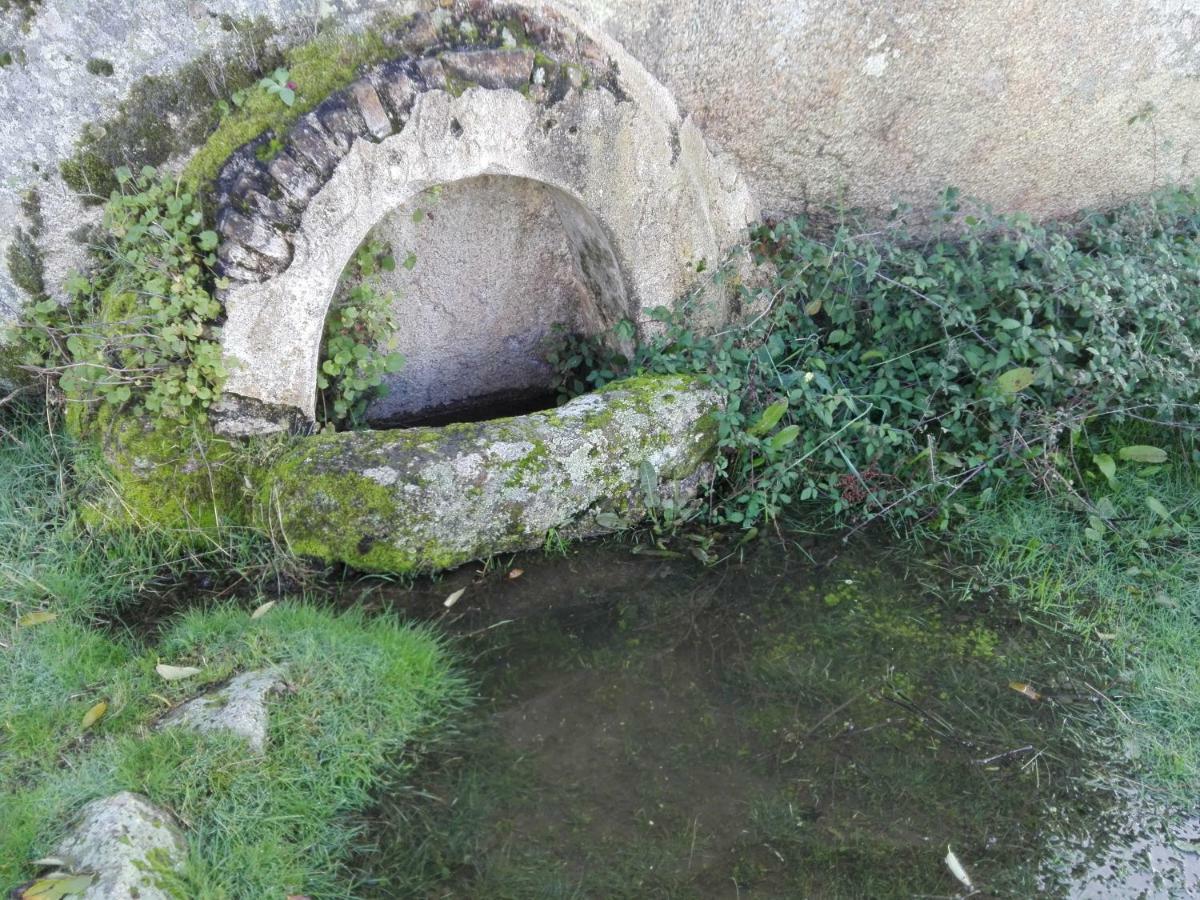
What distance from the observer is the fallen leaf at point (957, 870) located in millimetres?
2209

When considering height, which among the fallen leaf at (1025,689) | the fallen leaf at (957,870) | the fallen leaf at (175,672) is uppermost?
the fallen leaf at (175,672)

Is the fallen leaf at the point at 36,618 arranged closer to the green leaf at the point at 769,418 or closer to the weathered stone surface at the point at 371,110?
the weathered stone surface at the point at 371,110

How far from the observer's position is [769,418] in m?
3.38

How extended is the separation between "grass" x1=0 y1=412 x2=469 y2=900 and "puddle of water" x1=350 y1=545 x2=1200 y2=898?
164mm

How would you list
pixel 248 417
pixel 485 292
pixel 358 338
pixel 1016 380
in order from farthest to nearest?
pixel 485 292
pixel 358 338
pixel 1016 380
pixel 248 417

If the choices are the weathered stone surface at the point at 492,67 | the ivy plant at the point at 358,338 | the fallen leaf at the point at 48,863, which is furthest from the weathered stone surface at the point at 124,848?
the weathered stone surface at the point at 492,67

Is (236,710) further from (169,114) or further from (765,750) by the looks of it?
(169,114)

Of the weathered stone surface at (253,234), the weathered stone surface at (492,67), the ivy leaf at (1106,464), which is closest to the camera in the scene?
the weathered stone surface at (253,234)

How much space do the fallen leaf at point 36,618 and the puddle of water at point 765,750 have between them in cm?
110

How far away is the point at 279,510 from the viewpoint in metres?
3.07

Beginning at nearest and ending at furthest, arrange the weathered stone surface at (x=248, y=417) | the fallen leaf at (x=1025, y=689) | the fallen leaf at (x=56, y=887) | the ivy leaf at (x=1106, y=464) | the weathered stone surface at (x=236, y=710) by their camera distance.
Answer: the fallen leaf at (x=56, y=887), the weathered stone surface at (x=236, y=710), the fallen leaf at (x=1025, y=689), the weathered stone surface at (x=248, y=417), the ivy leaf at (x=1106, y=464)

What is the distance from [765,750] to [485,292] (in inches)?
86.0

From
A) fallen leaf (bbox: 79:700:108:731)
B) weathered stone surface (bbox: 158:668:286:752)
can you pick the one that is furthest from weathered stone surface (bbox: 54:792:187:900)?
fallen leaf (bbox: 79:700:108:731)

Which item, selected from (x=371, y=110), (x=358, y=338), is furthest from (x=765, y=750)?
(x=371, y=110)
